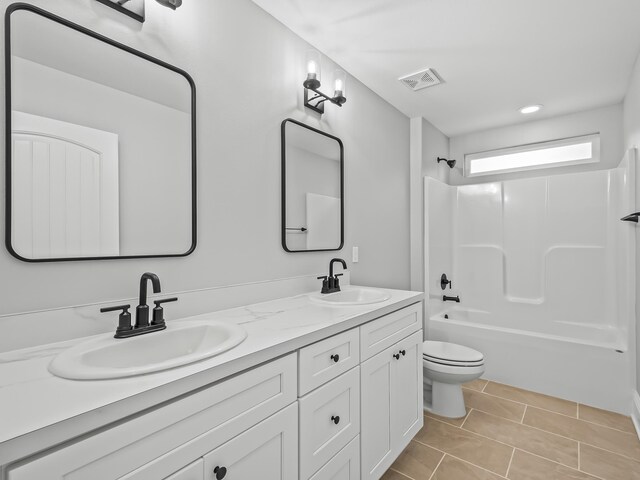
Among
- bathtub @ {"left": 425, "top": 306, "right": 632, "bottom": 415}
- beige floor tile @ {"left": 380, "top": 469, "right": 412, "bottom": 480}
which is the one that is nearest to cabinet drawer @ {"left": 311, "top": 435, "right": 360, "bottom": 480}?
beige floor tile @ {"left": 380, "top": 469, "right": 412, "bottom": 480}

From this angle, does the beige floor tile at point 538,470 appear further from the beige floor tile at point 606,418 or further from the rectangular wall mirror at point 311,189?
the rectangular wall mirror at point 311,189

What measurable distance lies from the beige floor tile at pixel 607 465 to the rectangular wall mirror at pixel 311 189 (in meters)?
1.84

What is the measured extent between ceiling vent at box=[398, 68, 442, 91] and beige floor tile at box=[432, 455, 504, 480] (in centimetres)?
249

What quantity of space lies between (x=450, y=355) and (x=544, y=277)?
1.53 m

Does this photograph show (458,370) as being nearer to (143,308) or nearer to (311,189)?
(311,189)

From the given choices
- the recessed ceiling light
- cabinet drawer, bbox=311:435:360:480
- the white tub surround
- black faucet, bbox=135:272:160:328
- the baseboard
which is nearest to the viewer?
black faucet, bbox=135:272:160:328

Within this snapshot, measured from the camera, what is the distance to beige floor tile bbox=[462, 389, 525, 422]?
2.34m

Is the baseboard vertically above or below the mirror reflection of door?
below

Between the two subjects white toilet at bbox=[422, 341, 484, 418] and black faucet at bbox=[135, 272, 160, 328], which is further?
white toilet at bbox=[422, 341, 484, 418]

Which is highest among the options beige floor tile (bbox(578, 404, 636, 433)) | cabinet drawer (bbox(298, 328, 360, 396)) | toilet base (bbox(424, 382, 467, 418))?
cabinet drawer (bbox(298, 328, 360, 396))

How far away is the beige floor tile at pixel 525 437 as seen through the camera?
1899mm

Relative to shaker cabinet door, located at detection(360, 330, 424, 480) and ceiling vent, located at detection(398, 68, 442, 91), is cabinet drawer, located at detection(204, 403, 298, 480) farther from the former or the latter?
ceiling vent, located at detection(398, 68, 442, 91)

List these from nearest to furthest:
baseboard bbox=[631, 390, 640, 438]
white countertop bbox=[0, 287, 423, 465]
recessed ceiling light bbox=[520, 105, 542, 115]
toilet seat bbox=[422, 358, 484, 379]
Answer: white countertop bbox=[0, 287, 423, 465] < baseboard bbox=[631, 390, 640, 438] < toilet seat bbox=[422, 358, 484, 379] < recessed ceiling light bbox=[520, 105, 542, 115]

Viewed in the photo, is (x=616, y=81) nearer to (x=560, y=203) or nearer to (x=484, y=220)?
(x=560, y=203)
